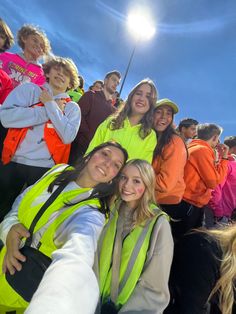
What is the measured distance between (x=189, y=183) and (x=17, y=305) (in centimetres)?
285

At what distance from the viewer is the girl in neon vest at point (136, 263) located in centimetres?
218

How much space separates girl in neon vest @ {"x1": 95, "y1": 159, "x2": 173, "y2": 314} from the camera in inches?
85.7

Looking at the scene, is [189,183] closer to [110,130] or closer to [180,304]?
[110,130]

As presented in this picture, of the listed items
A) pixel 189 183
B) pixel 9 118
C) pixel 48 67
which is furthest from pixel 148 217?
pixel 48 67

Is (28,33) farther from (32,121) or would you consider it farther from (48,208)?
(48,208)

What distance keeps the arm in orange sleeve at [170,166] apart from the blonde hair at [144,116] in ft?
1.28

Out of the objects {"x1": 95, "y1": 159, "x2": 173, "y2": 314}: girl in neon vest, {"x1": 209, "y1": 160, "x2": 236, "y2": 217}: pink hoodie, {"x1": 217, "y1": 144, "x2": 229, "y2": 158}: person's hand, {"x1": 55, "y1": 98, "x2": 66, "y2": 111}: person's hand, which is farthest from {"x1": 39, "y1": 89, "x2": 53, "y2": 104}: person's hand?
{"x1": 209, "y1": 160, "x2": 236, "y2": 217}: pink hoodie

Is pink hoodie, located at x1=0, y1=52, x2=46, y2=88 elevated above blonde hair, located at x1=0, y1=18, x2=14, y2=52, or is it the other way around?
blonde hair, located at x1=0, y1=18, x2=14, y2=52

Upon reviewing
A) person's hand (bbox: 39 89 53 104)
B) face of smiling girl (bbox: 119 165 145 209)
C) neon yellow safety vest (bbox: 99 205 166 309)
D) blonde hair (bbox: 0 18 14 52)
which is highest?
blonde hair (bbox: 0 18 14 52)

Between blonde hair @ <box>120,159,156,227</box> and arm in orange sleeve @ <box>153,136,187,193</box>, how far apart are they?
1.61ft

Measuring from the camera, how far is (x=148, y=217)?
250cm

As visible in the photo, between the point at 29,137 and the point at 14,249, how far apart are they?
1.51 m

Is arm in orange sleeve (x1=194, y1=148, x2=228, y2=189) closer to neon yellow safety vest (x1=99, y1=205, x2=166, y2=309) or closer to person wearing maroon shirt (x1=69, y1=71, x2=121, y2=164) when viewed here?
person wearing maroon shirt (x1=69, y1=71, x2=121, y2=164)

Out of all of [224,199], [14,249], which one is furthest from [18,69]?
[224,199]
